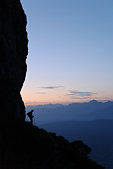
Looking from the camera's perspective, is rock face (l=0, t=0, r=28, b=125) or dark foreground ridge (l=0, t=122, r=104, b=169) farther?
rock face (l=0, t=0, r=28, b=125)

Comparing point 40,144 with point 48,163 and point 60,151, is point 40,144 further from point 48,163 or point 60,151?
point 48,163

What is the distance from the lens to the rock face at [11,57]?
47.6m

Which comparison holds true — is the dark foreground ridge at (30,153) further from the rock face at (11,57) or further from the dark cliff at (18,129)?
the rock face at (11,57)

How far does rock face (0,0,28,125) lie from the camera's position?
156 feet

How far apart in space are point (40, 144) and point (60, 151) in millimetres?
3301

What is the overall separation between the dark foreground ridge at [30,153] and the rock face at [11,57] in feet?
17.0

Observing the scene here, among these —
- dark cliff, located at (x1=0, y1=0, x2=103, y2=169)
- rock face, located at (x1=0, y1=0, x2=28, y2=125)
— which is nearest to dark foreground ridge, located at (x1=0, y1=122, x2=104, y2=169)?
dark cliff, located at (x1=0, y1=0, x2=103, y2=169)

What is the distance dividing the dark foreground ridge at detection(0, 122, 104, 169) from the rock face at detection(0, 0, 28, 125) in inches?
204

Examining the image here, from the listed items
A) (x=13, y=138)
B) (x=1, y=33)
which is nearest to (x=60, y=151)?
(x=13, y=138)

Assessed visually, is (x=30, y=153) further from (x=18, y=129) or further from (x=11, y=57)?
(x=11, y=57)

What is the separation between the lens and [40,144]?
115 feet

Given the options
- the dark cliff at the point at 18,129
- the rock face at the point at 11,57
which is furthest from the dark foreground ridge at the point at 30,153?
the rock face at the point at 11,57

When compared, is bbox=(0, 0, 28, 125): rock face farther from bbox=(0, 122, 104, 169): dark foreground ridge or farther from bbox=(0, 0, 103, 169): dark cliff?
bbox=(0, 122, 104, 169): dark foreground ridge

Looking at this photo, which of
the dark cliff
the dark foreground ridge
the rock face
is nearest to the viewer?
the dark foreground ridge
